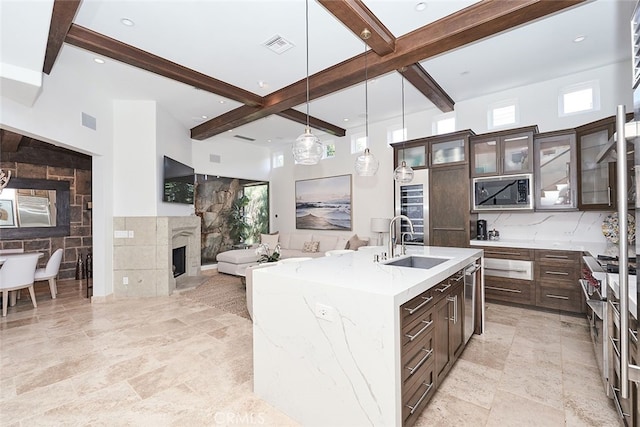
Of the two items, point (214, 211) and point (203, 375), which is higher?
point (214, 211)

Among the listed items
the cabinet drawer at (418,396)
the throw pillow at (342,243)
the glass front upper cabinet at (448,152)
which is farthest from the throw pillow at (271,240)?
the cabinet drawer at (418,396)

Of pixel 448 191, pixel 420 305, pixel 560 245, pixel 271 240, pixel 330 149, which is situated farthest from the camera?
pixel 271 240

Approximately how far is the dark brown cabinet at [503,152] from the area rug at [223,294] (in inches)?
159

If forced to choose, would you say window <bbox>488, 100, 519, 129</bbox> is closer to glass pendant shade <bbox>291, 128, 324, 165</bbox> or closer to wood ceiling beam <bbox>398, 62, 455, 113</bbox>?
wood ceiling beam <bbox>398, 62, 455, 113</bbox>

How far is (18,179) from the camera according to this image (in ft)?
18.3

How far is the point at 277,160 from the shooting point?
830 cm

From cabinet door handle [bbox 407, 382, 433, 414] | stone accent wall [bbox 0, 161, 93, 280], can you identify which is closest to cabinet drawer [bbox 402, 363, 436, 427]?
cabinet door handle [bbox 407, 382, 433, 414]

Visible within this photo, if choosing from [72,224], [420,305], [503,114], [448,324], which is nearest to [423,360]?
[420,305]

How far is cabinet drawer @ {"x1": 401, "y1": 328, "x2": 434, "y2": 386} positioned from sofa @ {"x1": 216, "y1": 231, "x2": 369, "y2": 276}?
151 inches

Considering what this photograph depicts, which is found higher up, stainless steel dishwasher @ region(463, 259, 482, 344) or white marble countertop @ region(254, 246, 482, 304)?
white marble countertop @ region(254, 246, 482, 304)

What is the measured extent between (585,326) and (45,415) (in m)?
5.15

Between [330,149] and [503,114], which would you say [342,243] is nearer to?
[330,149]

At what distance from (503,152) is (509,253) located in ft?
4.75

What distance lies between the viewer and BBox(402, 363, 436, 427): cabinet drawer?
167 centimetres
